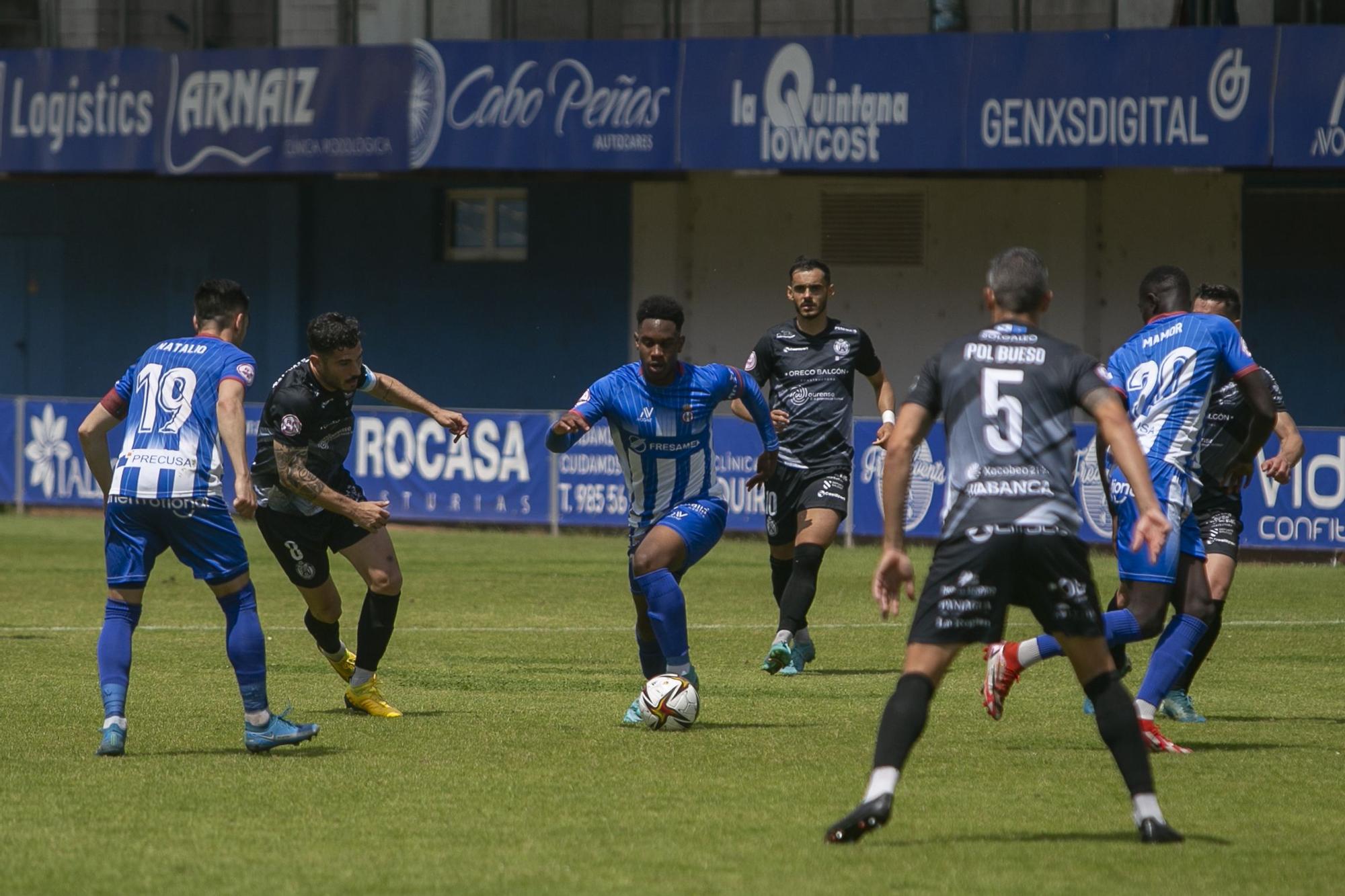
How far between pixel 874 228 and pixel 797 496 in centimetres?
1353

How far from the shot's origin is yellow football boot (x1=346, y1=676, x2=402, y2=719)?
9.62m

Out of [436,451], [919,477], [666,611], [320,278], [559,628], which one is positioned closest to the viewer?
[666,611]

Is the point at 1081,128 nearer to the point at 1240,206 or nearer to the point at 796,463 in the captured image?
the point at 1240,206

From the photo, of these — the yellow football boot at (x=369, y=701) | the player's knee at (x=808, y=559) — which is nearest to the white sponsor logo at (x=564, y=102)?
the player's knee at (x=808, y=559)

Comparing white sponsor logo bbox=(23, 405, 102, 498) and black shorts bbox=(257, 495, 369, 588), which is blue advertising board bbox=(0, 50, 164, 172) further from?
black shorts bbox=(257, 495, 369, 588)

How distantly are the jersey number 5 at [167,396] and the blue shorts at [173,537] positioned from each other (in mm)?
353

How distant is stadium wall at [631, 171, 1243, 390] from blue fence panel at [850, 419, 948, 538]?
473 centimetres

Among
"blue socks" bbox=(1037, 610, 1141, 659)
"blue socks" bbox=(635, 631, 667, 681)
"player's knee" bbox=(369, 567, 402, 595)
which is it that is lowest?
"blue socks" bbox=(635, 631, 667, 681)

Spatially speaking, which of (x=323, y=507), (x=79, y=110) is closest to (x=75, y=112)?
(x=79, y=110)

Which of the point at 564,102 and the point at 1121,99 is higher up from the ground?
the point at 564,102

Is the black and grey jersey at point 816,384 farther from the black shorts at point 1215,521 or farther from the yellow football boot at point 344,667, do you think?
the yellow football boot at point 344,667

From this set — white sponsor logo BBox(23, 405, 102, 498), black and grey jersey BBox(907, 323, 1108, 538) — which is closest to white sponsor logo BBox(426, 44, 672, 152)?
white sponsor logo BBox(23, 405, 102, 498)

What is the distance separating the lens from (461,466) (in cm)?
2227

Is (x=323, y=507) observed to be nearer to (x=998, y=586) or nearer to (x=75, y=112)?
(x=998, y=586)
